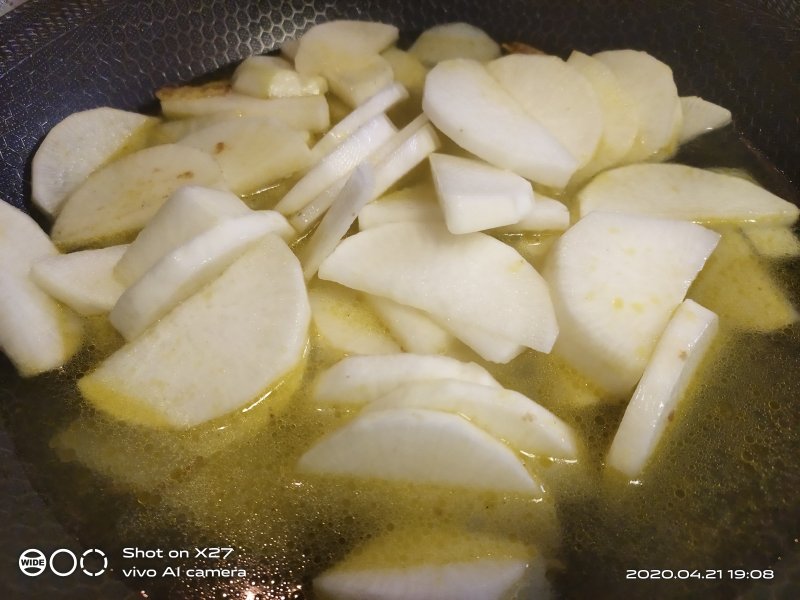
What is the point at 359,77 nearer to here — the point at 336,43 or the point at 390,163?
the point at 336,43

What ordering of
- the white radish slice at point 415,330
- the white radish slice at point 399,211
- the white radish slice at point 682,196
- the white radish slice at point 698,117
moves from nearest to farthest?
the white radish slice at point 415,330, the white radish slice at point 399,211, the white radish slice at point 682,196, the white radish slice at point 698,117

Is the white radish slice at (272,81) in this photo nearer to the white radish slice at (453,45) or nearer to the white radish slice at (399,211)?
the white radish slice at (453,45)

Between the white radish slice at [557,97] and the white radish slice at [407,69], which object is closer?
the white radish slice at [557,97]

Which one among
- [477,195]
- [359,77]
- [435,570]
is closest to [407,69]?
[359,77]

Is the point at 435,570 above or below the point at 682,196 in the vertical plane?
below

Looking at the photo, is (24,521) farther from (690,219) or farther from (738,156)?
(738,156)

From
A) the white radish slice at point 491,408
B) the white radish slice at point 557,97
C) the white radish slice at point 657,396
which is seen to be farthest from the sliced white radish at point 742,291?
the white radish slice at point 491,408

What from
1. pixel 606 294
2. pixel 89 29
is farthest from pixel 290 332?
pixel 89 29
